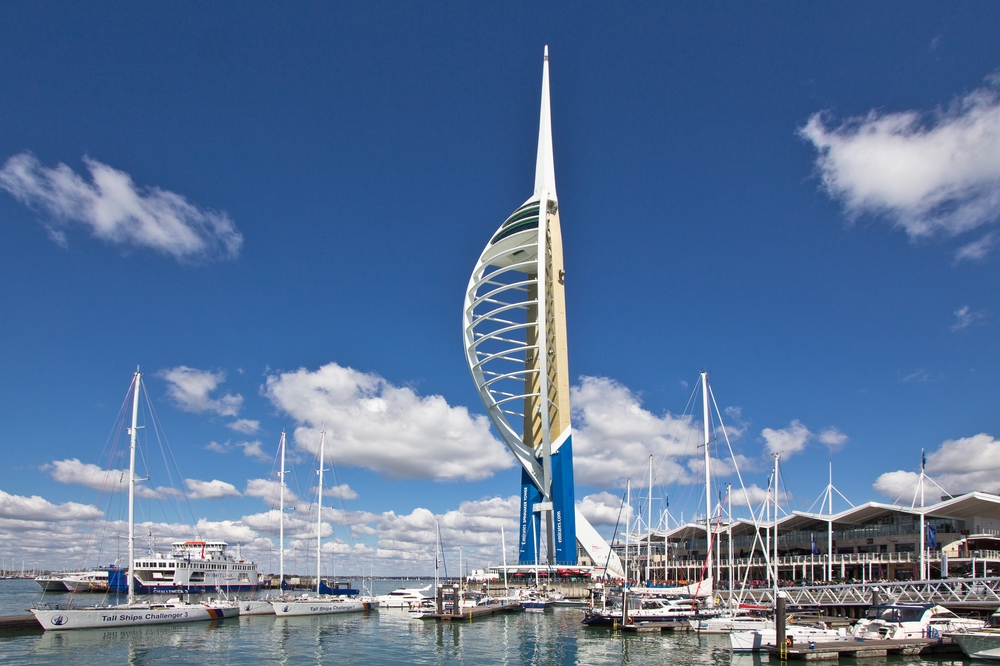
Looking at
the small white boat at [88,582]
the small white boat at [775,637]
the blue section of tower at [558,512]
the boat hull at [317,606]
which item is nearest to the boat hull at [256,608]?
the boat hull at [317,606]

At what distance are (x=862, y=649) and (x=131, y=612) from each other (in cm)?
3705

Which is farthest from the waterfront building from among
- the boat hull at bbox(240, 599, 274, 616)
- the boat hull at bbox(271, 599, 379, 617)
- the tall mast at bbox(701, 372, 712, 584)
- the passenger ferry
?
the passenger ferry

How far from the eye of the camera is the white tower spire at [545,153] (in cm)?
7231

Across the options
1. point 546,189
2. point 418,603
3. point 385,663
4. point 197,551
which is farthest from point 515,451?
point 197,551

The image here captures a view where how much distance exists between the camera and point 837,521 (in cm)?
5972

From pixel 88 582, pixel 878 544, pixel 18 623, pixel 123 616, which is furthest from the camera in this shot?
pixel 88 582

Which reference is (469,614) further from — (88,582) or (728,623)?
(88,582)

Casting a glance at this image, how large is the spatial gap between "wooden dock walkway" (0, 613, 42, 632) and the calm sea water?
2.77m

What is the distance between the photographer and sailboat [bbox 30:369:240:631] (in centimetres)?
3841

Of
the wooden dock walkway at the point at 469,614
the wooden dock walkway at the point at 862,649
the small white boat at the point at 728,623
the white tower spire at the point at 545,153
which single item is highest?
the white tower spire at the point at 545,153

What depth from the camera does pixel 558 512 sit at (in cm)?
6238

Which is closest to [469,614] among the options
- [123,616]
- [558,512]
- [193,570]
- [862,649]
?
[558,512]

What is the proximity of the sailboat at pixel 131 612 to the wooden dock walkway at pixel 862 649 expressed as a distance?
3338cm

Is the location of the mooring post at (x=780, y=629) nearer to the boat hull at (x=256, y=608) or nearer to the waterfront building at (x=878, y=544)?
the waterfront building at (x=878, y=544)
